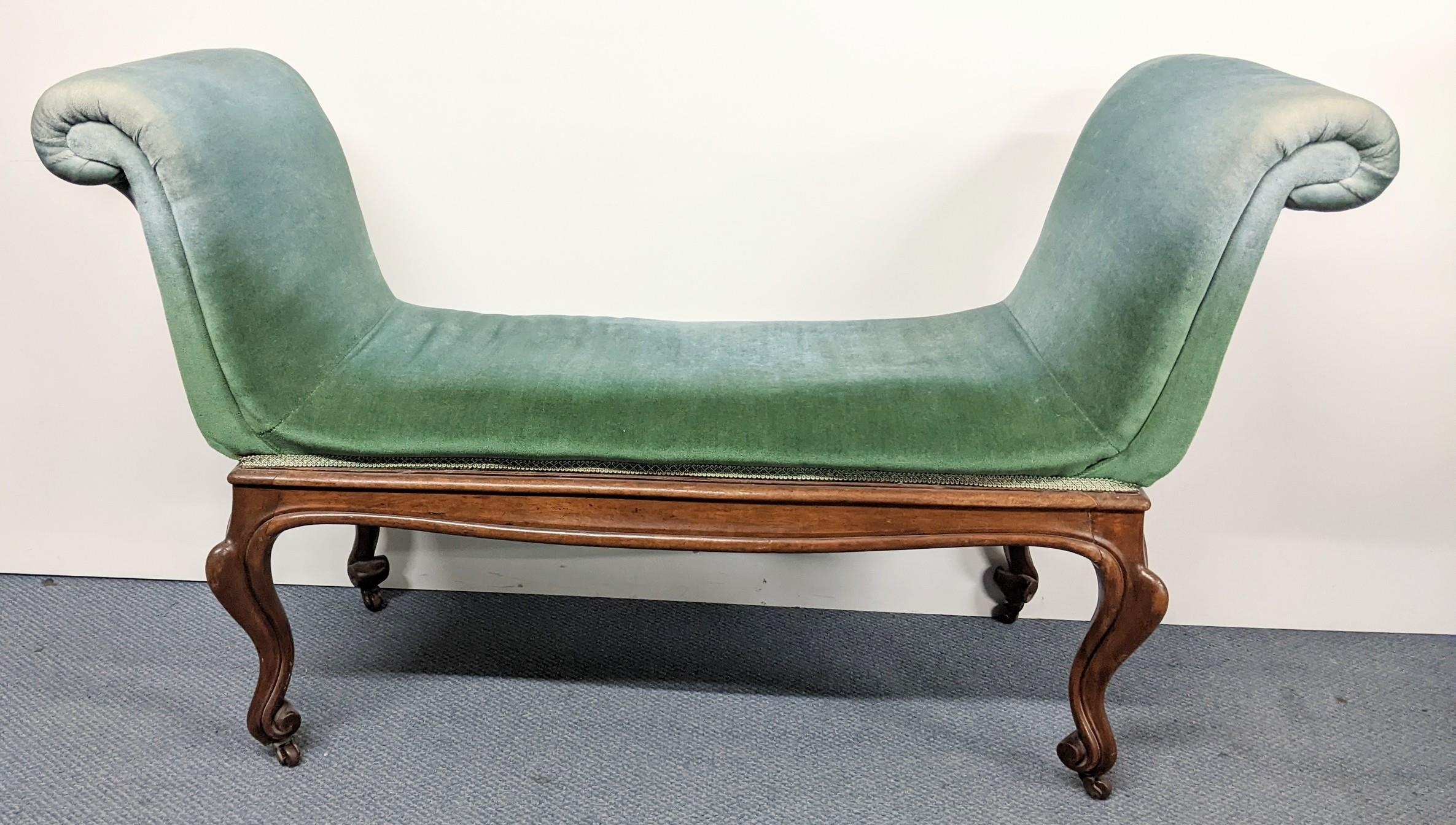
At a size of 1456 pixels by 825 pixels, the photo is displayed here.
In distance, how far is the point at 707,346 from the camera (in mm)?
1287

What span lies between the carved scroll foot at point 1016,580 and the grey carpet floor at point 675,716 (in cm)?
5

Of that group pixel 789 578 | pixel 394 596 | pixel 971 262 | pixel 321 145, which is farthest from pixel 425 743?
pixel 971 262

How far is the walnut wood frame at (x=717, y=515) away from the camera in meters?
1.13

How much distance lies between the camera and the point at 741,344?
130 cm

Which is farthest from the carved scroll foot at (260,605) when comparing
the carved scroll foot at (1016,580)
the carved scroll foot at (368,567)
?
the carved scroll foot at (1016,580)

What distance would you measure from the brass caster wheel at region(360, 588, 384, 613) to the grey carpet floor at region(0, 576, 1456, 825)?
1 cm

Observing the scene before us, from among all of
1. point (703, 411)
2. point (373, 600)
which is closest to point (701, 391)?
point (703, 411)

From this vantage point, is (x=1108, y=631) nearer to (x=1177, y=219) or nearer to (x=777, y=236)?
(x=1177, y=219)

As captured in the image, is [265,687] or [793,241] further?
[793,241]

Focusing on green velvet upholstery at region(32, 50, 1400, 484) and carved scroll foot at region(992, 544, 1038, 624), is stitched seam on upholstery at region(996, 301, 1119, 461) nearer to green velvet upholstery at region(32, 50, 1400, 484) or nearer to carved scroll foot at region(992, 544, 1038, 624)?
green velvet upholstery at region(32, 50, 1400, 484)

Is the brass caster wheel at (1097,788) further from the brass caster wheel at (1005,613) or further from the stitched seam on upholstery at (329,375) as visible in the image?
the stitched seam on upholstery at (329,375)

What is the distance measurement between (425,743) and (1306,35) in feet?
5.07

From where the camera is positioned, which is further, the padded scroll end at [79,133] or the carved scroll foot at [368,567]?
the carved scroll foot at [368,567]

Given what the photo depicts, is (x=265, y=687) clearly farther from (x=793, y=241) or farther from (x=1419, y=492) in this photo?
(x=1419, y=492)
